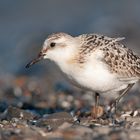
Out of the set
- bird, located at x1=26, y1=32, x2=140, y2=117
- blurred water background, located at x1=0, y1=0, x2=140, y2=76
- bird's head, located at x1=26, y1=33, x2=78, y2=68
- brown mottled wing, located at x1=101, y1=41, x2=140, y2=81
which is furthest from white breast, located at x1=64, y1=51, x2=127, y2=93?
blurred water background, located at x1=0, y1=0, x2=140, y2=76

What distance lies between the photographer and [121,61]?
1127 cm

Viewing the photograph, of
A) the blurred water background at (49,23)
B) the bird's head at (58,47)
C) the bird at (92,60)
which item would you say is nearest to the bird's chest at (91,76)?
the bird at (92,60)

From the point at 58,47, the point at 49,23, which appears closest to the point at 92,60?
the point at 58,47

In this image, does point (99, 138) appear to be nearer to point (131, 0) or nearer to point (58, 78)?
point (58, 78)

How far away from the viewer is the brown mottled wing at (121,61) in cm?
1105

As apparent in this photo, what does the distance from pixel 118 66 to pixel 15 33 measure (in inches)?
601

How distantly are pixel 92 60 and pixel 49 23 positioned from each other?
59.1 ft

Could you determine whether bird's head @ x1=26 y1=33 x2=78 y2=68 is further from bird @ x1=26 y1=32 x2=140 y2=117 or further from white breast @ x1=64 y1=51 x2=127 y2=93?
white breast @ x1=64 y1=51 x2=127 y2=93

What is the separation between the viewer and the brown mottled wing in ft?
36.3

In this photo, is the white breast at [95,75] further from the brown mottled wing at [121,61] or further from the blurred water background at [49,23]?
the blurred water background at [49,23]

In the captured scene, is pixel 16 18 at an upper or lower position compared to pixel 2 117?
upper

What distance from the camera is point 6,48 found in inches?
921

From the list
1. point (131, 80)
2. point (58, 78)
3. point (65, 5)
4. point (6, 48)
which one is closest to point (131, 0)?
point (65, 5)

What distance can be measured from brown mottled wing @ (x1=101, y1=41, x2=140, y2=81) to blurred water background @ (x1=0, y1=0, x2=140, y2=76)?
7.60 meters
